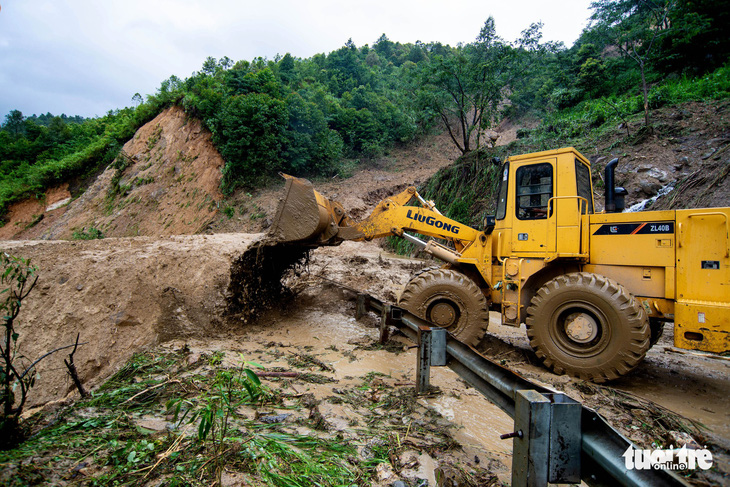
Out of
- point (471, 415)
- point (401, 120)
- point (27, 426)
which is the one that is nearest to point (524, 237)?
point (471, 415)

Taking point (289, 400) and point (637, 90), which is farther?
point (637, 90)

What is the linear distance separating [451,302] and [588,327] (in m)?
1.76

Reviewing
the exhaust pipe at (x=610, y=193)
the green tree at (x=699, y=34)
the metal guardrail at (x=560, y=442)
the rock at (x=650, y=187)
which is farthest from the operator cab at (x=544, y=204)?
the green tree at (x=699, y=34)

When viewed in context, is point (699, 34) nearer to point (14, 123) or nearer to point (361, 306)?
point (361, 306)

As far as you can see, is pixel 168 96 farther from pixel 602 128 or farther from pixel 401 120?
pixel 602 128

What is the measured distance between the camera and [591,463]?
5.82 ft

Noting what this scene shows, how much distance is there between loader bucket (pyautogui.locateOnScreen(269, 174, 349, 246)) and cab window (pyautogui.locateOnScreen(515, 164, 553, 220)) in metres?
2.86

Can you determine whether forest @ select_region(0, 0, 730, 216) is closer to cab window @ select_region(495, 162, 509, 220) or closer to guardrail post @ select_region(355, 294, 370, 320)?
cab window @ select_region(495, 162, 509, 220)

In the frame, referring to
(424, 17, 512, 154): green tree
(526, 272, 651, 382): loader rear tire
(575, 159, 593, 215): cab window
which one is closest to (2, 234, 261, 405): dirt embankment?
(526, 272, 651, 382): loader rear tire

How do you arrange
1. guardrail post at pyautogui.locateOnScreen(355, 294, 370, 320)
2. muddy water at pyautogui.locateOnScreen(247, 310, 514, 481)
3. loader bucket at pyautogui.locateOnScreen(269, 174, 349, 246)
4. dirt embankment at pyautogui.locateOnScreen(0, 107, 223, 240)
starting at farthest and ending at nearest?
1. dirt embankment at pyautogui.locateOnScreen(0, 107, 223, 240)
2. guardrail post at pyautogui.locateOnScreen(355, 294, 370, 320)
3. loader bucket at pyautogui.locateOnScreen(269, 174, 349, 246)
4. muddy water at pyautogui.locateOnScreen(247, 310, 514, 481)

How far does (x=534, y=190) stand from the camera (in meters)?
5.21

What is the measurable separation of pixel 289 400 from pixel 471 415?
67.0 inches

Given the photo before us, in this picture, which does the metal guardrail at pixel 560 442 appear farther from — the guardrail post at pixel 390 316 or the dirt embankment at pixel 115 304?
the dirt embankment at pixel 115 304

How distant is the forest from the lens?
48.1 feet
